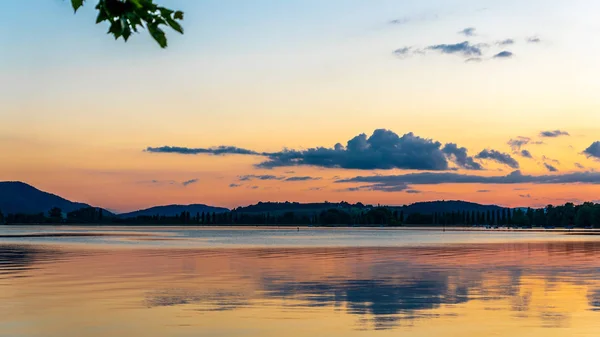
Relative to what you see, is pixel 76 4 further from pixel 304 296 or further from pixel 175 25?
pixel 304 296

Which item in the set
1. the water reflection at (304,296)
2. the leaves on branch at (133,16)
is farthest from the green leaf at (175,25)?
the water reflection at (304,296)

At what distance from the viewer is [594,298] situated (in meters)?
35.2

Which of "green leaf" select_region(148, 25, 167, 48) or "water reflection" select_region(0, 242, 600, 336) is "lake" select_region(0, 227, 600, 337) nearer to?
"water reflection" select_region(0, 242, 600, 336)

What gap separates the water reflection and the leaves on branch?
1784 cm

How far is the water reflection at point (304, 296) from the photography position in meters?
28.0

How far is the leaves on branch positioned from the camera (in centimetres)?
880

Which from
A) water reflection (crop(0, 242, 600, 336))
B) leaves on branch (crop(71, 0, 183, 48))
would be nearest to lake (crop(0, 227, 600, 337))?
water reflection (crop(0, 242, 600, 336))

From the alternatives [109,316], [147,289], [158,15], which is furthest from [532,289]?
[158,15]

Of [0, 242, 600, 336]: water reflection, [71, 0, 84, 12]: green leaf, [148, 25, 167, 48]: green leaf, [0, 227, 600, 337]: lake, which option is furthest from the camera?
[0, 242, 600, 336]: water reflection

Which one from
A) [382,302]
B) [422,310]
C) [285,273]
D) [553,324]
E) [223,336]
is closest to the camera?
[223,336]

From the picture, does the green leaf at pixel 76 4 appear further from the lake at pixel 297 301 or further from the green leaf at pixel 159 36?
the lake at pixel 297 301

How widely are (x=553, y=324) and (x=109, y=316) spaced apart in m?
15.3

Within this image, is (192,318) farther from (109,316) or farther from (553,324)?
(553,324)

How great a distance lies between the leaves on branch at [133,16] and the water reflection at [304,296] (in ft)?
58.5
